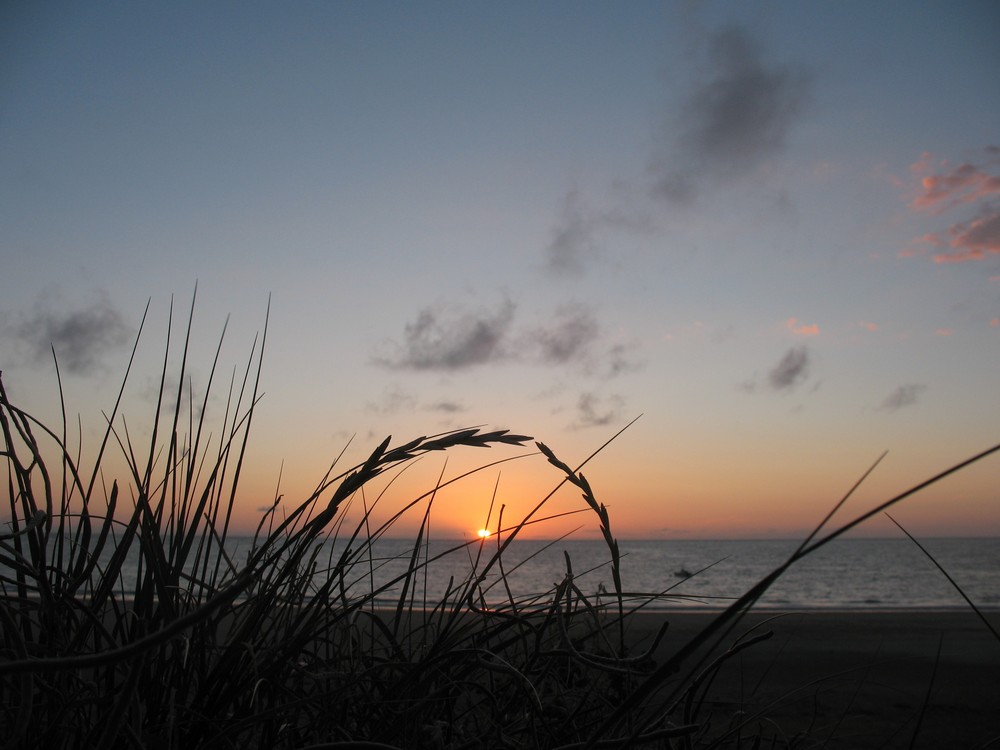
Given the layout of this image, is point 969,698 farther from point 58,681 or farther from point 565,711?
point 58,681

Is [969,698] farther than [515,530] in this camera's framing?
Yes

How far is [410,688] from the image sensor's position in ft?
4.16

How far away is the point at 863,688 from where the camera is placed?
4.87m

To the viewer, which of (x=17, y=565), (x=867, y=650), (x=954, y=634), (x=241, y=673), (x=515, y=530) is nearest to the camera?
(x=17, y=565)

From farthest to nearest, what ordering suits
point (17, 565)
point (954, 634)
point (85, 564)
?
point (954, 634) < point (85, 564) < point (17, 565)

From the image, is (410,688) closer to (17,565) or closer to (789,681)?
(17,565)

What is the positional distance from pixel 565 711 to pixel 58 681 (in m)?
0.95

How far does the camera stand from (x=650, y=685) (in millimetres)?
647

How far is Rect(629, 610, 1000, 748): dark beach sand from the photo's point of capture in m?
1.99

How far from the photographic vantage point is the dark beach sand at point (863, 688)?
1991mm

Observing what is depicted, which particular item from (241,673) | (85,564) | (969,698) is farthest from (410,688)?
(969,698)

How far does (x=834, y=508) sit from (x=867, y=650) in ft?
26.1

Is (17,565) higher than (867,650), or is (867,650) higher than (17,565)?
(17,565)

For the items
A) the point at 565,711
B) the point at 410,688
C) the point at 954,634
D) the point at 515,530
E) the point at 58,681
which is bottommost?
the point at 954,634
